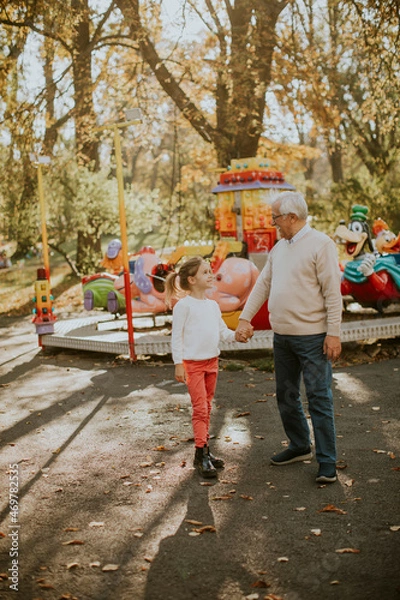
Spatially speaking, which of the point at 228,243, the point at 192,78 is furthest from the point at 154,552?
the point at 192,78

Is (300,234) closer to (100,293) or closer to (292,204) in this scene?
(292,204)

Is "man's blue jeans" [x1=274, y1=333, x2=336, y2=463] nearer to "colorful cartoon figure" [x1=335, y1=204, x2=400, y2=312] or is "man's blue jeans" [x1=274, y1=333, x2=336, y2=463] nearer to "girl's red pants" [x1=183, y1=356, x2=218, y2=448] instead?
"girl's red pants" [x1=183, y1=356, x2=218, y2=448]

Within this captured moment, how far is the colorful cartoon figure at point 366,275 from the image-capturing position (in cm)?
1129

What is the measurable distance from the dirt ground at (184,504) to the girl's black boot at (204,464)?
11 centimetres

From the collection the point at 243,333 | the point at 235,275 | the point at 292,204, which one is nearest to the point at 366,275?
the point at 235,275

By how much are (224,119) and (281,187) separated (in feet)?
13.8

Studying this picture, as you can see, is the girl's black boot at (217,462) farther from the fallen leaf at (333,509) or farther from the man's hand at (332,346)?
the man's hand at (332,346)

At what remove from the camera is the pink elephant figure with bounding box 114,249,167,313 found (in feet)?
38.0

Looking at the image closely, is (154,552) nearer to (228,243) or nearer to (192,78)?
(228,243)

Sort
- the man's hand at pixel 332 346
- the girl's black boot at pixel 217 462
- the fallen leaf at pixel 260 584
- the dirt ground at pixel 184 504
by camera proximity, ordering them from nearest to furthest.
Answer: the fallen leaf at pixel 260 584 < the dirt ground at pixel 184 504 < the man's hand at pixel 332 346 < the girl's black boot at pixel 217 462

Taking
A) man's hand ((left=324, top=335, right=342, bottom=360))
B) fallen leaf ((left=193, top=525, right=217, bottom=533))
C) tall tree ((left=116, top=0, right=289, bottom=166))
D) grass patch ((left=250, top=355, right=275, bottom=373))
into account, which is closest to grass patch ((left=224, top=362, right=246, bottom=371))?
grass patch ((left=250, top=355, right=275, bottom=373))

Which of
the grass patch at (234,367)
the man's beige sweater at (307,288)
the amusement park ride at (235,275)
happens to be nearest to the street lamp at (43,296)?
the amusement park ride at (235,275)

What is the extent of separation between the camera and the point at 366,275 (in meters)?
11.2

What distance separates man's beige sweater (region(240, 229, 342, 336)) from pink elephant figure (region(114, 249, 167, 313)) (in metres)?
6.61
